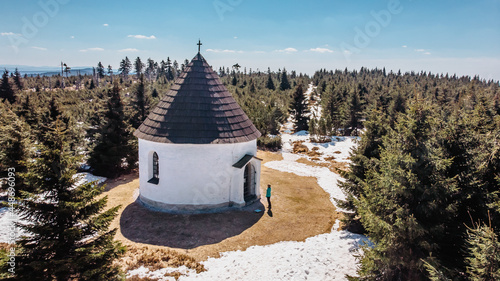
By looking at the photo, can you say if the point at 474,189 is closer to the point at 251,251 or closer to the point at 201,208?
the point at 251,251

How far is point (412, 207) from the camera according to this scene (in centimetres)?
822

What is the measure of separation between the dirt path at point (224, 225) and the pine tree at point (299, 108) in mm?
26175

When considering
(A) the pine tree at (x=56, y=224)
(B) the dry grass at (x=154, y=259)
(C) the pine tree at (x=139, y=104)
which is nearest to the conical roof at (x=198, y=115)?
(B) the dry grass at (x=154, y=259)

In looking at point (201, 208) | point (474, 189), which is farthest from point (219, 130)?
point (474, 189)

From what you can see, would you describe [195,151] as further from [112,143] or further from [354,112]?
[354,112]

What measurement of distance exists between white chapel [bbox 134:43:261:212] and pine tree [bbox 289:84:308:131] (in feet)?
89.8

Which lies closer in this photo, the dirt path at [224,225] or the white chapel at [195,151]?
the dirt path at [224,225]

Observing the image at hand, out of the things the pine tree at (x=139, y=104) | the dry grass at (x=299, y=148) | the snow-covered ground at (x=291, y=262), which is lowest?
the snow-covered ground at (x=291, y=262)

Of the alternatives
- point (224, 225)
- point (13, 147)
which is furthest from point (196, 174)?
point (13, 147)

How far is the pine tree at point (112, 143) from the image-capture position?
19812mm

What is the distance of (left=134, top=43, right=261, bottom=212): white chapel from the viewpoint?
47.0 ft

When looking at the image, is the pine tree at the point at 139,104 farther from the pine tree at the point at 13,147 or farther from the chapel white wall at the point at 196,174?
the chapel white wall at the point at 196,174

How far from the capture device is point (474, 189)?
25.4 feet

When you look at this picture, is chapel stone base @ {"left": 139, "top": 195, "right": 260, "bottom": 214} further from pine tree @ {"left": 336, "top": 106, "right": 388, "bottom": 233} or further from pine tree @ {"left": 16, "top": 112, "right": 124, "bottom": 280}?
pine tree @ {"left": 16, "top": 112, "right": 124, "bottom": 280}
